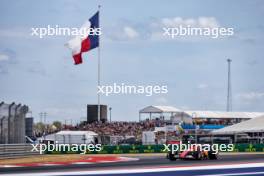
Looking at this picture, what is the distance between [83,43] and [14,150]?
6.11 meters

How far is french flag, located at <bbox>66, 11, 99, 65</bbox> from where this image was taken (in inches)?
964

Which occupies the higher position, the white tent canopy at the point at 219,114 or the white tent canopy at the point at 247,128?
the white tent canopy at the point at 219,114

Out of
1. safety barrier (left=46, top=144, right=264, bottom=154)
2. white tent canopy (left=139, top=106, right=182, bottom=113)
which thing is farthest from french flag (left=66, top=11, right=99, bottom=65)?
white tent canopy (left=139, top=106, right=182, bottom=113)

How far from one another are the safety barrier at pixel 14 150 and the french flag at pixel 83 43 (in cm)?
529

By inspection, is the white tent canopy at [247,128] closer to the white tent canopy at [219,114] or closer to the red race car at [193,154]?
the white tent canopy at [219,114]

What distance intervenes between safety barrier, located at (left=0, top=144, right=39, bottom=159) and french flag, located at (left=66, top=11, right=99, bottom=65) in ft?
17.4

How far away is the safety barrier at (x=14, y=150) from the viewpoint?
25.5 meters

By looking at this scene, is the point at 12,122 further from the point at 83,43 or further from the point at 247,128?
the point at 247,128

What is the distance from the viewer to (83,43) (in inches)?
992

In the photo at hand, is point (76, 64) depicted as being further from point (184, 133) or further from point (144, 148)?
point (184, 133)

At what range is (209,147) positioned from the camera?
23.4 metres

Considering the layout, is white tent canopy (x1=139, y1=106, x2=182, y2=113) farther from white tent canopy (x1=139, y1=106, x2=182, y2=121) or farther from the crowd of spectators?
the crowd of spectators

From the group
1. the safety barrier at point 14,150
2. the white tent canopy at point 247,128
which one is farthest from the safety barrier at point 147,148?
the safety barrier at point 14,150

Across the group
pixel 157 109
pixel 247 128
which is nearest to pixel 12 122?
pixel 157 109
